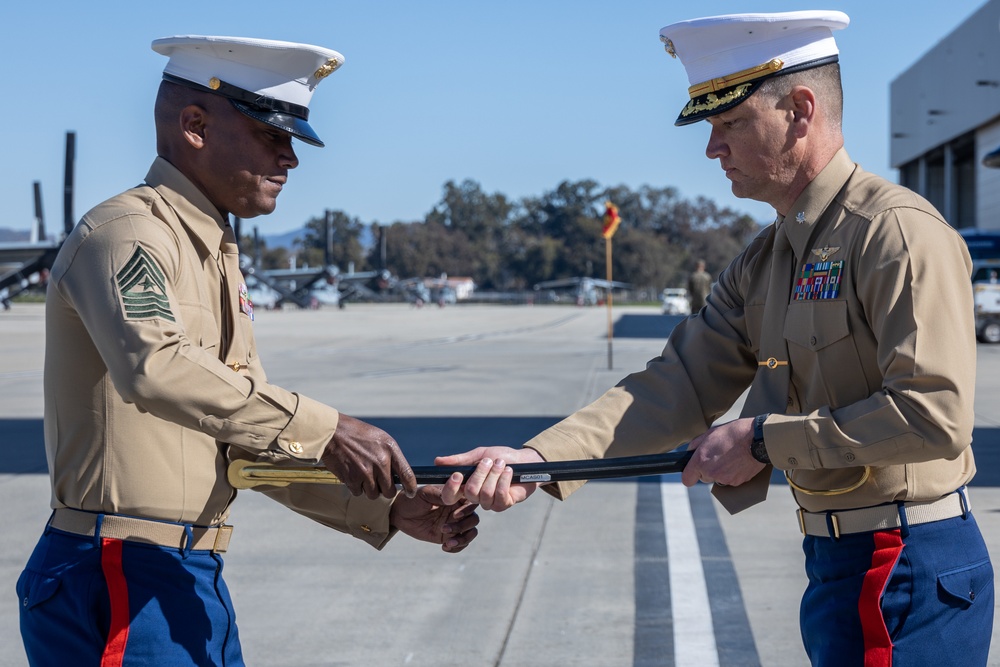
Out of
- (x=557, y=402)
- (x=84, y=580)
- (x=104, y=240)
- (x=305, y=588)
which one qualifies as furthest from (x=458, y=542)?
(x=557, y=402)

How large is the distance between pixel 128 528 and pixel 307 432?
0.44 meters

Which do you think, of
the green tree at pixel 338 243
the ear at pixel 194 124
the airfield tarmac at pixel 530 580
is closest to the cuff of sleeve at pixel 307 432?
the ear at pixel 194 124

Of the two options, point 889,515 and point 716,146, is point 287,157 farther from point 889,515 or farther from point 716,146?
point 889,515

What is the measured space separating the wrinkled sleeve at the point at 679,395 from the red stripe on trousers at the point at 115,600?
3.48 ft

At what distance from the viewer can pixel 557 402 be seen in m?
13.6

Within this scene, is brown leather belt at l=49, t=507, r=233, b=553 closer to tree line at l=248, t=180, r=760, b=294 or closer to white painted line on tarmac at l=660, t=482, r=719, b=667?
white painted line on tarmac at l=660, t=482, r=719, b=667

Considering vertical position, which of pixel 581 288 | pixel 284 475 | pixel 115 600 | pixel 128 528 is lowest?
pixel 581 288

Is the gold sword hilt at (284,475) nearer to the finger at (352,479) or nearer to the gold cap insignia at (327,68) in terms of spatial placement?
the finger at (352,479)

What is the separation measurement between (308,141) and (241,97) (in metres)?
0.21

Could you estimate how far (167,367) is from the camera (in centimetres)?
208

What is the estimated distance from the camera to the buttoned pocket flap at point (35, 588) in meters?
2.26

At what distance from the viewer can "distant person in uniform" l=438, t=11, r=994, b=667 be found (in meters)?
2.03

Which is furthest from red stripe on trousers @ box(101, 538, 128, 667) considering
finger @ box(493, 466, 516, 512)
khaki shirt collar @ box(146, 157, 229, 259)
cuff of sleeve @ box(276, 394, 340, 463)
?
finger @ box(493, 466, 516, 512)

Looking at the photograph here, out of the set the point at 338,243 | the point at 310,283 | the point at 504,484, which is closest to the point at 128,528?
the point at 504,484
